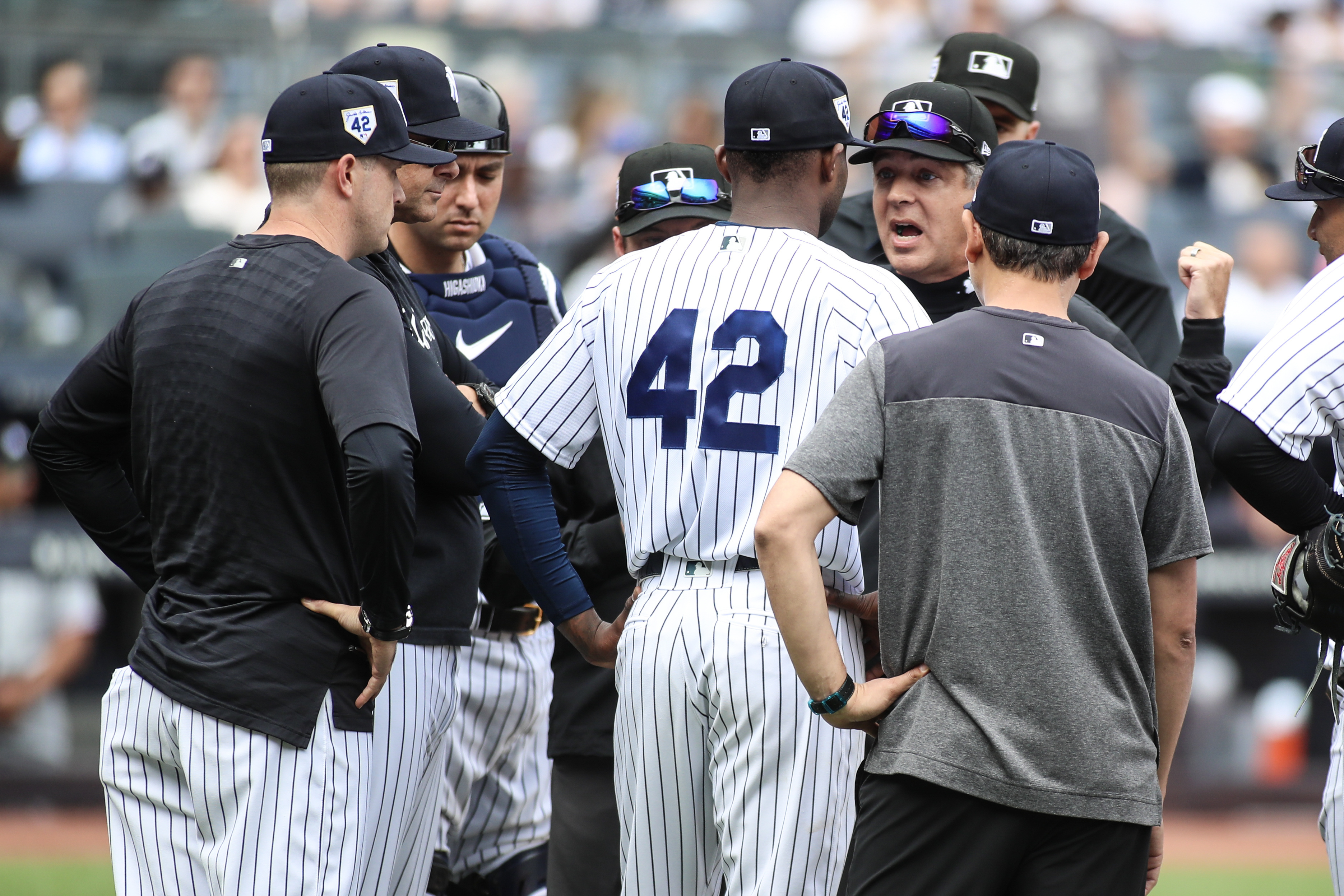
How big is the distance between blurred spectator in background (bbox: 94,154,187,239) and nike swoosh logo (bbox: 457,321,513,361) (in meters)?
5.85

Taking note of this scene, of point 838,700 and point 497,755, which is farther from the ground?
point 838,700

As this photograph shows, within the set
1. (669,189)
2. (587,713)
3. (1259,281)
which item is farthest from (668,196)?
(1259,281)

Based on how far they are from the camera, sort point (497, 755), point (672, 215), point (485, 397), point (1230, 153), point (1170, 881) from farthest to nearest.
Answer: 1. point (1230, 153)
2. point (1170, 881)
3. point (497, 755)
4. point (672, 215)
5. point (485, 397)

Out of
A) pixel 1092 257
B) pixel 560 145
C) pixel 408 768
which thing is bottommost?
pixel 408 768

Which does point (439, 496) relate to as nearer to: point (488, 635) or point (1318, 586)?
point (488, 635)

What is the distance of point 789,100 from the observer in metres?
2.79

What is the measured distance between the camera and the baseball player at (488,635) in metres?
3.85

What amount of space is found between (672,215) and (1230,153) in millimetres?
7921

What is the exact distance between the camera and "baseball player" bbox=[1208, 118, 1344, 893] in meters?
2.68

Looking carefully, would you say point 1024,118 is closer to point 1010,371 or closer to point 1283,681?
point 1010,371

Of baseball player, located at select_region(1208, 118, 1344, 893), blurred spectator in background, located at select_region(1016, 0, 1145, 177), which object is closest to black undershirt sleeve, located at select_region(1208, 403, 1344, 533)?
baseball player, located at select_region(1208, 118, 1344, 893)

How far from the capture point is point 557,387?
9.39 ft

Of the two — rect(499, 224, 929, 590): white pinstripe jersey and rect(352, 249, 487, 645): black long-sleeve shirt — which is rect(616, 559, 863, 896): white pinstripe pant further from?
rect(352, 249, 487, 645): black long-sleeve shirt

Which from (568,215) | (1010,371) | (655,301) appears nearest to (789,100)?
(655,301)
